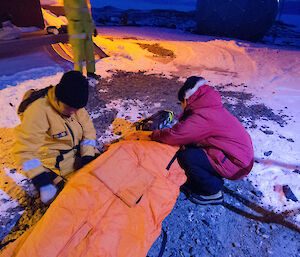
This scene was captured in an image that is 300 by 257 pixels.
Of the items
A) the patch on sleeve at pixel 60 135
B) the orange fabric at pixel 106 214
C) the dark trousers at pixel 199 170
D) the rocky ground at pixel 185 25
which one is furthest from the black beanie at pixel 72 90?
the rocky ground at pixel 185 25

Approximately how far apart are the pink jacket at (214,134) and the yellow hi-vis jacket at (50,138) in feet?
2.52

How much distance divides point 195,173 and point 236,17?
12.8 meters

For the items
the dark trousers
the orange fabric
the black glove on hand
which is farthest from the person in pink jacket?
the black glove on hand

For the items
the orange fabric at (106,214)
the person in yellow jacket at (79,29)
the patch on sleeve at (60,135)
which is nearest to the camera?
the orange fabric at (106,214)

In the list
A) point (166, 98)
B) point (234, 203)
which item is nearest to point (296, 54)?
point (166, 98)

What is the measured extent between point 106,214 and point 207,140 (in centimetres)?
117

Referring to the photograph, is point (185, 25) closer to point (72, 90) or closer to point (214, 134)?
point (214, 134)

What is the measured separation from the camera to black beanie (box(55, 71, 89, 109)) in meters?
1.48

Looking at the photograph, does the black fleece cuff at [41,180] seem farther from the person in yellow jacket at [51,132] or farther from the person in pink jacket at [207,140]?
the person in pink jacket at [207,140]

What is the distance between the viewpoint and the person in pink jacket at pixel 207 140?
1.86 m

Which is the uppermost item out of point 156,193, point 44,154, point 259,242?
point 44,154

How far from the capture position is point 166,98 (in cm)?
459

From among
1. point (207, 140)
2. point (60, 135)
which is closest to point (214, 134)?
point (207, 140)

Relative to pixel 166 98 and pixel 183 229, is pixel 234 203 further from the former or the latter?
pixel 166 98
